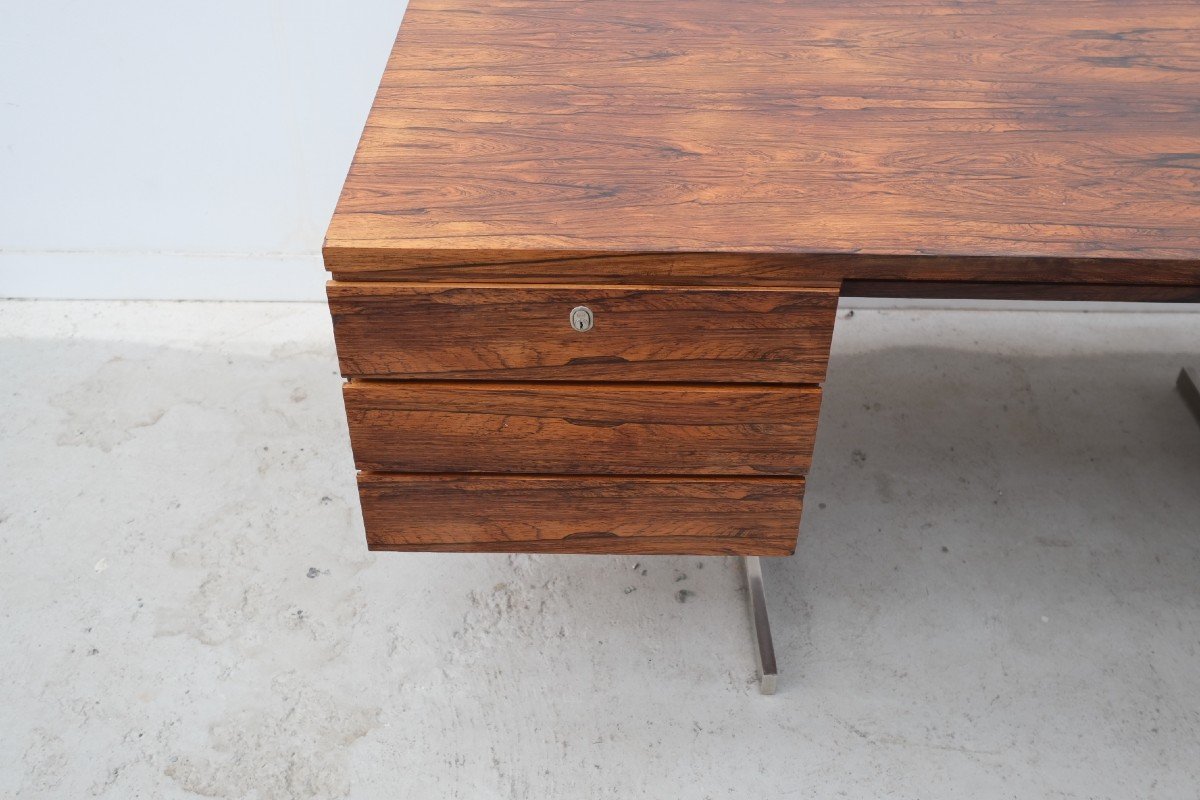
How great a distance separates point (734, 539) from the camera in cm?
137

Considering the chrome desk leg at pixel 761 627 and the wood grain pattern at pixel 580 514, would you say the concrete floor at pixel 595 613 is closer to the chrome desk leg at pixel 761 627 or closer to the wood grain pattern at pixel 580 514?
the chrome desk leg at pixel 761 627

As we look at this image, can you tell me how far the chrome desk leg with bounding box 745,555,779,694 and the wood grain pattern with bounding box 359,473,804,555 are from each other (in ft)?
0.69

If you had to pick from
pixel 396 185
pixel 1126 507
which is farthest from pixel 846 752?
pixel 396 185

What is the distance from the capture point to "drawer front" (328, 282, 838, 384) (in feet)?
3.84

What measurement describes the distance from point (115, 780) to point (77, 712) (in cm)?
13

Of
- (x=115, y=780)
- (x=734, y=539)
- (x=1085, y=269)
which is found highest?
(x=1085, y=269)

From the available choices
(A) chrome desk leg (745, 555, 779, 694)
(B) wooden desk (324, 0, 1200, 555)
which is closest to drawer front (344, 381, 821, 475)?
(B) wooden desk (324, 0, 1200, 555)

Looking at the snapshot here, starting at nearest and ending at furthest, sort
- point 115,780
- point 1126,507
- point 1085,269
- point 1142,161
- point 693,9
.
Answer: point 1085,269 → point 1142,161 → point 115,780 → point 693,9 → point 1126,507

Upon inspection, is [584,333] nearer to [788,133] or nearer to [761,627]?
[788,133]

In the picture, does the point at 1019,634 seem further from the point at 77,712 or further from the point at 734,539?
the point at 77,712

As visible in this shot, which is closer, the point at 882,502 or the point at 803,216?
the point at 803,216

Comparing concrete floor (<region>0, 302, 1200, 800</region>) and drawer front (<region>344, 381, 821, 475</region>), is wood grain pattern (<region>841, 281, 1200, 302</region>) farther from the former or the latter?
concrete floor (<region>0, 302, 1200, 800</region>)

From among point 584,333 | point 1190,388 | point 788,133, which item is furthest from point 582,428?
point 1190,388

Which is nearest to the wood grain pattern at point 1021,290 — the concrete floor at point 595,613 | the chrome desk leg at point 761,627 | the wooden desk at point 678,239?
the wooden desk at point 678,239
